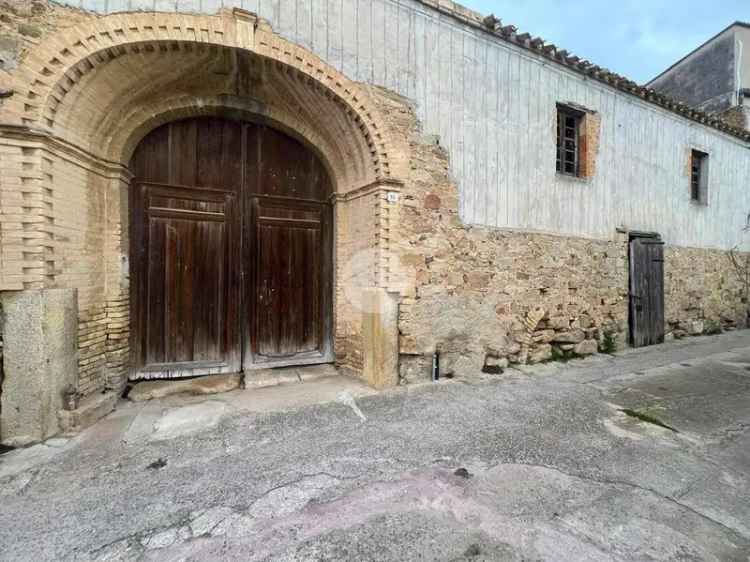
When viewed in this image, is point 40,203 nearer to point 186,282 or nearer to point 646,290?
point 186,282

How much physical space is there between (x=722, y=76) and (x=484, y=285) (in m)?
13.2

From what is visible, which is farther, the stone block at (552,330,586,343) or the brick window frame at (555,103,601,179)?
the brick window frame at (555,103,601,179)

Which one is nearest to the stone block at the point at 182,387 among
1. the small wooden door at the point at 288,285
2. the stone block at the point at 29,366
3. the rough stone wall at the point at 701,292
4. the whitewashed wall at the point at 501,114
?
the small wooden door at the point at 288,285

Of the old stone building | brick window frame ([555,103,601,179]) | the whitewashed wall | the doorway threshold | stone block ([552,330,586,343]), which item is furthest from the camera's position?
brick window frame ([555,103,601,179])

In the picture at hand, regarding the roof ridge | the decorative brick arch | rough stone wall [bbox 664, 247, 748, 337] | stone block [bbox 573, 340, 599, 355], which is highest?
the roof ridge

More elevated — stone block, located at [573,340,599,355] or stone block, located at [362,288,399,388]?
stone block, located at [362,288,399,388]

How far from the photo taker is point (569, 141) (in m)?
6.04

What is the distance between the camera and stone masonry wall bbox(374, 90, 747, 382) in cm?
439

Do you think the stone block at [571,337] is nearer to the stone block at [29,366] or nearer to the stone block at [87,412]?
the stone block at [87,412]

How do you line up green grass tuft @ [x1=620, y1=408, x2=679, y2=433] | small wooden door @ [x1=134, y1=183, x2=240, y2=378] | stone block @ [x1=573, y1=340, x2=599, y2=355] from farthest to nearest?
1. stone block @ [x1=573, y1=340, x2=599, y2=355]
2. small wooden door @ [x1=134, y1=183, x2=240, y2=378]
3. green grass tuft @ [x1=620, y1=408, x2=679, y2=433]

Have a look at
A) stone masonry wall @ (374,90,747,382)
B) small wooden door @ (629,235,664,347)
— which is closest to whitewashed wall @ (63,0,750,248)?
stone masonry wall @ (374,90,747,382)

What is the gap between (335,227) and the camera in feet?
16.0

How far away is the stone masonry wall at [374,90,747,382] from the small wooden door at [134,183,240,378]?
2294 mm

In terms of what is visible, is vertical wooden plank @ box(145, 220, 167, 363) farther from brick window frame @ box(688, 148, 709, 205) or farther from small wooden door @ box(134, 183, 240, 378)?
brick window frame @ box(688, 148, 709, 205)
